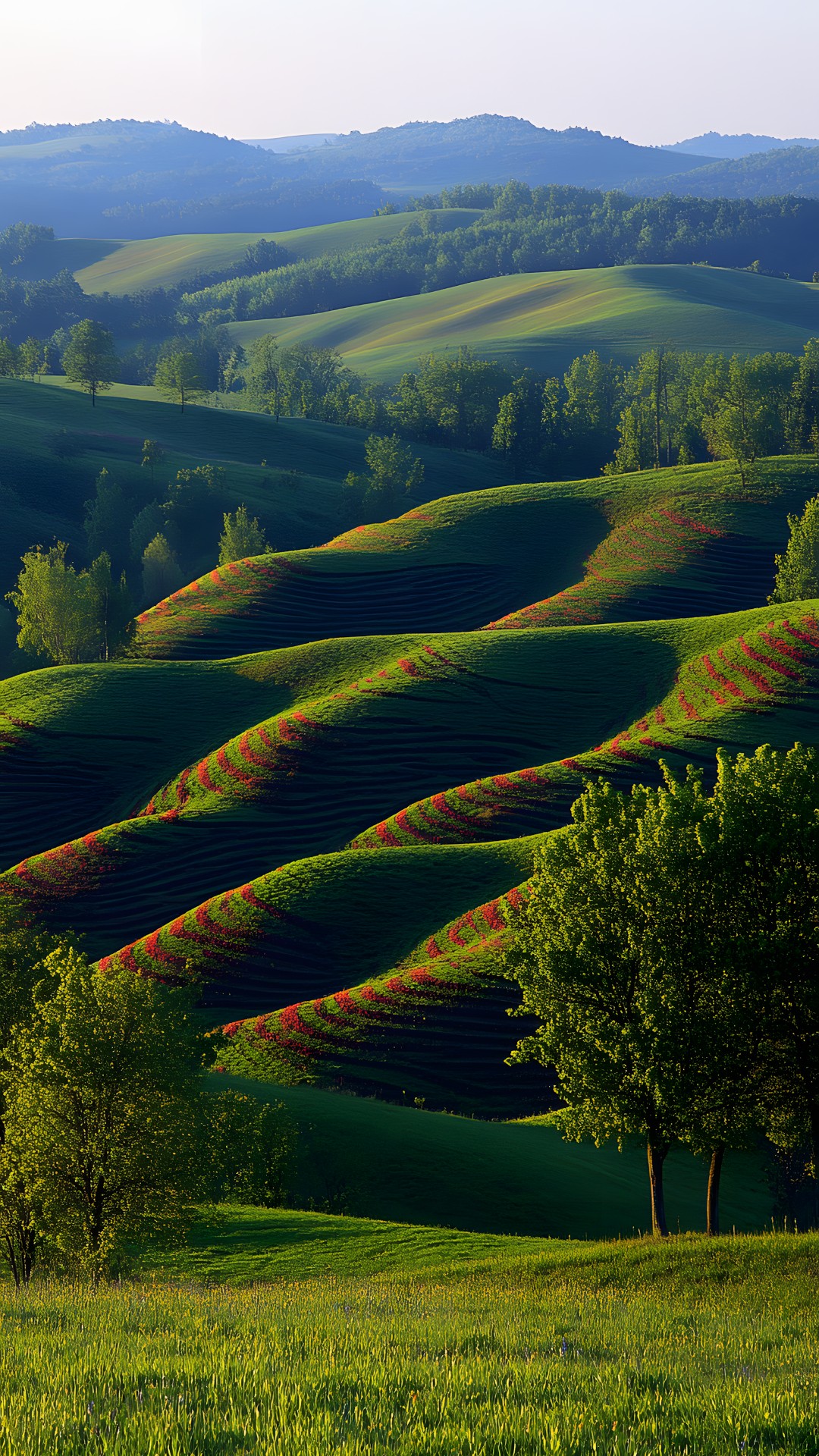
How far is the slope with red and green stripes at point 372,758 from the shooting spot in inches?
2564

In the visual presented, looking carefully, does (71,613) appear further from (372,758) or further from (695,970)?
(695,970)

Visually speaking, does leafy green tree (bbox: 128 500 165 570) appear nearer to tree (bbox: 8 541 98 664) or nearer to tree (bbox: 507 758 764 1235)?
tree (bbox: 8 541 98 664)

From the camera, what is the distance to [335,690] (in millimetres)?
108438

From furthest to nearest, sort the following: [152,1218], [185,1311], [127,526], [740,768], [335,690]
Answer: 1. [127,526]
2. [335,690]
3. [740,768]
4. [152,1218]
5. [185,1311]

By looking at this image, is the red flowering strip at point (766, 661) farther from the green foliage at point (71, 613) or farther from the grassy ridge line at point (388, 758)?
the green foliage at point (71, 613)

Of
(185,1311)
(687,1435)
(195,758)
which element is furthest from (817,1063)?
(195,758)

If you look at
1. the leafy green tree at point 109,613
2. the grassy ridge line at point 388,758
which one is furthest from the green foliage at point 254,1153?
the leafy green tree at point 109,613

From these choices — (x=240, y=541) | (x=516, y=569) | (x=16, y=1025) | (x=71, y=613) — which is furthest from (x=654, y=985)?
(x=240, y=541)

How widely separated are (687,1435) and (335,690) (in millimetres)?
100761

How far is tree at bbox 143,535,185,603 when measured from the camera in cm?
16438

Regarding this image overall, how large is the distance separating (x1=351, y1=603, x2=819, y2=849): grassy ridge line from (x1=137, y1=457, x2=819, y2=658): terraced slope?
25581 mm

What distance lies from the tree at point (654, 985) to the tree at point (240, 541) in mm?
128443

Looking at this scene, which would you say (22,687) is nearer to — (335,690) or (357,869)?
(335,690)

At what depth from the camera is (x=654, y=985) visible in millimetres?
32562
